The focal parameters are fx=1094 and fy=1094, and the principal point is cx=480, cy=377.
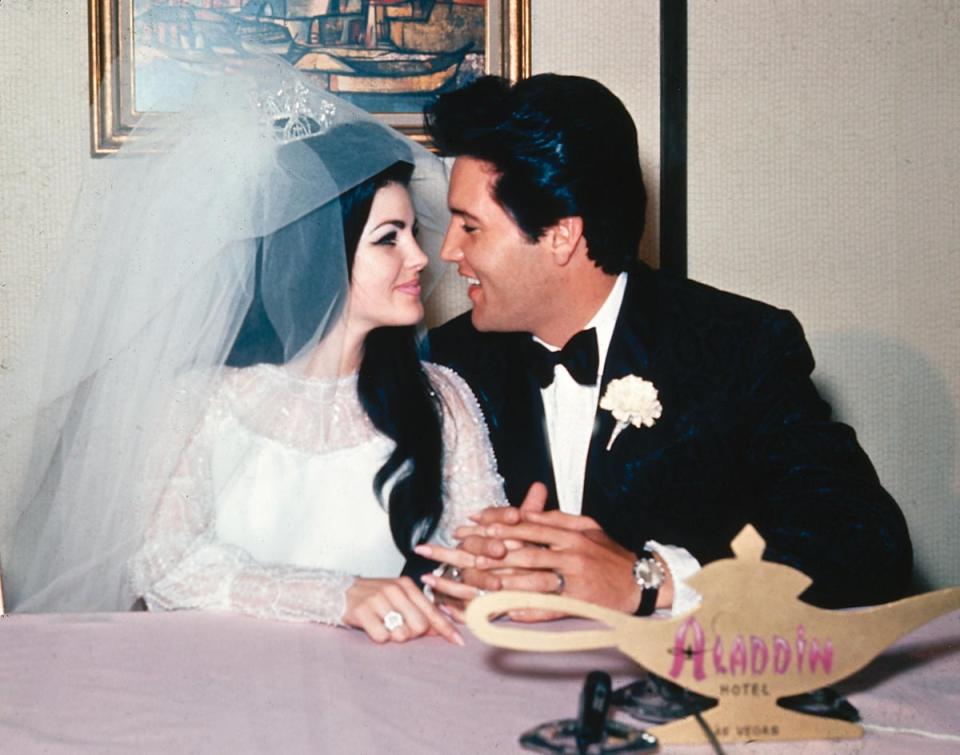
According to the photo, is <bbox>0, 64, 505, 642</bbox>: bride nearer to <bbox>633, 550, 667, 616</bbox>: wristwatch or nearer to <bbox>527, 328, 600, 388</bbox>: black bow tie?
<bbox>527, 328, 600, 388</bbox>: black bow tie

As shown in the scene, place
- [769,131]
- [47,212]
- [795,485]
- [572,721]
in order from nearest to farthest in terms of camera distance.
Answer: [572,721], [795,485], [47,212], [769,131]

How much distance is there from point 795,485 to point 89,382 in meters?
1.38

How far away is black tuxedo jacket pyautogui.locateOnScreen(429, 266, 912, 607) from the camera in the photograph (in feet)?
7.46

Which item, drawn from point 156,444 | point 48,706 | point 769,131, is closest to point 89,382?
point 156,444

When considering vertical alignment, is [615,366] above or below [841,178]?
below

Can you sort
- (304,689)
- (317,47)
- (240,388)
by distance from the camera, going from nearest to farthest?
(304,689) < (240,388) < (317,47)

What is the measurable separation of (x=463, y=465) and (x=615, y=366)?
397mm

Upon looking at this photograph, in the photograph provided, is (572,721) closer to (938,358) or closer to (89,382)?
(89,382)

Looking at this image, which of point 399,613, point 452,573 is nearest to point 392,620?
point 399,613

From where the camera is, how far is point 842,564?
79.4 inches

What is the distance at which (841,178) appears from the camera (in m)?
3.44

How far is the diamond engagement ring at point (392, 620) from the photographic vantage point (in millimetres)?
1534

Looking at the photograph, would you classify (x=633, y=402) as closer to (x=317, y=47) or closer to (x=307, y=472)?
(x=307, y=472)

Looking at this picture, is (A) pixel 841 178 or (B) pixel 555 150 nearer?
(B) pixel 555 150
